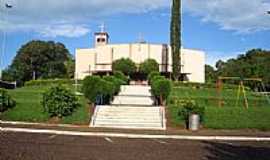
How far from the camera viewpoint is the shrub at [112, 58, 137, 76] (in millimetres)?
67925

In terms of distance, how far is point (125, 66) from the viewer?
68000 mm

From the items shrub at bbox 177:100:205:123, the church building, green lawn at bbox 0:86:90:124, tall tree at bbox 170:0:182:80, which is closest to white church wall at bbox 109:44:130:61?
the church building

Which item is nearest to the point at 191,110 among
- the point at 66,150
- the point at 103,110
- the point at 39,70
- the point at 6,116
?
the point at 103,110

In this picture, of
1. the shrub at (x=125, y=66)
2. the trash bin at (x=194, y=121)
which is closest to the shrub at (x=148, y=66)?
the shrub at (x=125, y=66)

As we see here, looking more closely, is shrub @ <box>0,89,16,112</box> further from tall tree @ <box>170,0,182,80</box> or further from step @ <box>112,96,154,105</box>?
tall tree @ <box>170,0,182,80</box>

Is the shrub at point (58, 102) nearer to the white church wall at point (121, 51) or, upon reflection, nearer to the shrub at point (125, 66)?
the shrub at point (125, 66)

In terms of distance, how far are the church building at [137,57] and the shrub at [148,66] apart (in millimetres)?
2672

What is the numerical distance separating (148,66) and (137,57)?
4859mm

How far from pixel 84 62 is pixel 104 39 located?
863cm

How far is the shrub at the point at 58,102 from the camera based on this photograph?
79.5ft

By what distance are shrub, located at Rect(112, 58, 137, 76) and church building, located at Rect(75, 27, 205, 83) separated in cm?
307

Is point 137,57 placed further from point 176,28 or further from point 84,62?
point 176,28

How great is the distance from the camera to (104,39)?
85000 millimetres

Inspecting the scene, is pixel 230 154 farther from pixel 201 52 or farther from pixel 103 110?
pixel 201 52
